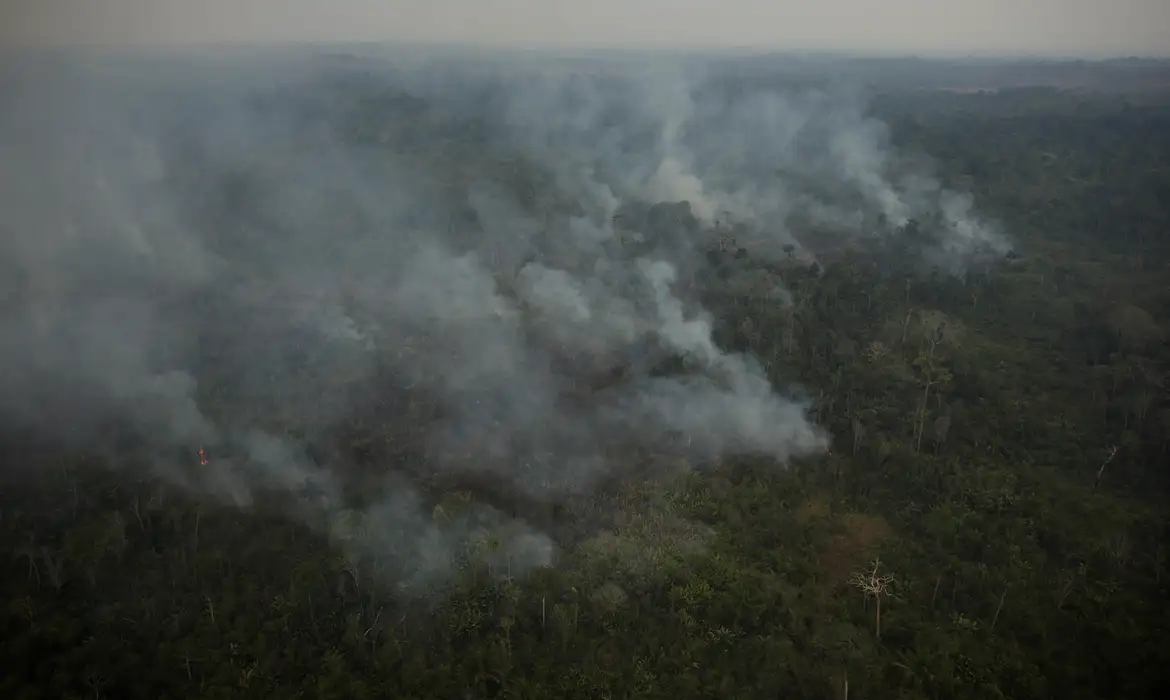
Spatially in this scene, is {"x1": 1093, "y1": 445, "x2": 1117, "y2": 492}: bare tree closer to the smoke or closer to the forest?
the forest

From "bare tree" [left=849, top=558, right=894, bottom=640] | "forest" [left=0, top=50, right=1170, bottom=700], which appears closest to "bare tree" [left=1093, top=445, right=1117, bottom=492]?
"forest" [left=0, top=50, right=1170, bottom=700]

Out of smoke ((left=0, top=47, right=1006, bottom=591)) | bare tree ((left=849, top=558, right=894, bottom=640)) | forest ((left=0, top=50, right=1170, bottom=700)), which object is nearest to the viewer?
forest ((left=0, top=50, right=1170, bottom=700))

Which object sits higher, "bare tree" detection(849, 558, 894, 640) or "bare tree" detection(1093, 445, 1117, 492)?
"bare tree" detection(1093, 445, 1117, 492)

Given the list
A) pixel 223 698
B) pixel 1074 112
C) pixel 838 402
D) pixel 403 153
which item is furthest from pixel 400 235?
pixel 1074 112

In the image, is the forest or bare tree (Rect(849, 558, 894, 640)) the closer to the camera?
the forest

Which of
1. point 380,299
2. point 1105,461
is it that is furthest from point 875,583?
point 380,299

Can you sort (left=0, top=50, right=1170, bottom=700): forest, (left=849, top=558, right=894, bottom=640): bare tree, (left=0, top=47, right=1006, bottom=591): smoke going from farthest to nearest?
(left=0, top=47, right=1006, bottom=591): smoke
(left=849, top=558, right=894, bottom=640): bare tree
(left=0, top=50, right=1170, bottom=700): forest

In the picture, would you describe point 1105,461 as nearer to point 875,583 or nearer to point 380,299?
point 875,583

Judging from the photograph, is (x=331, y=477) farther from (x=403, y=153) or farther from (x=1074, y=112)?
(x=1074, y=112)
